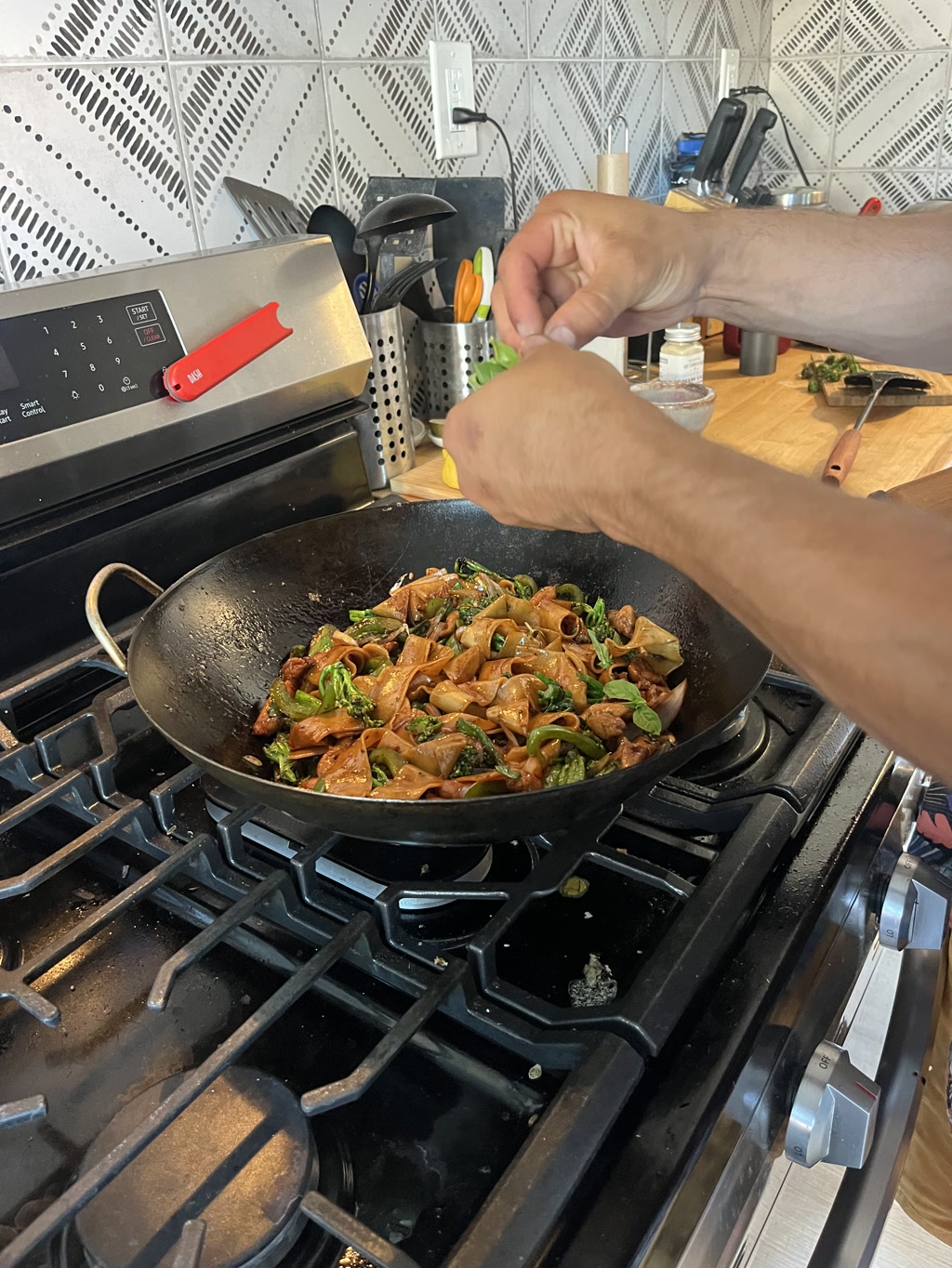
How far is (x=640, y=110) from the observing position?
221cm

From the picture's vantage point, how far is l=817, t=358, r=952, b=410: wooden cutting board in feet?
6.02

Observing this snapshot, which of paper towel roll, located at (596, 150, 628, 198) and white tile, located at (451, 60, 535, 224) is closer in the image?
white tile, located at (451, 60, 535, 224)

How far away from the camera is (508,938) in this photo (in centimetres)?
72

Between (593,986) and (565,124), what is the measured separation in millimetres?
1801

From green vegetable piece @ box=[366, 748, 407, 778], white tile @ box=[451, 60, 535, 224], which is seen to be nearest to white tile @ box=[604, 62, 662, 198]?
white tile @ box=[451, 60, 535, 224]

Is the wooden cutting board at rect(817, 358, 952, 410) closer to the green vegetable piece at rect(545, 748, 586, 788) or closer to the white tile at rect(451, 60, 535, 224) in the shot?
the white tile at rect(451, 60, 535, 224)

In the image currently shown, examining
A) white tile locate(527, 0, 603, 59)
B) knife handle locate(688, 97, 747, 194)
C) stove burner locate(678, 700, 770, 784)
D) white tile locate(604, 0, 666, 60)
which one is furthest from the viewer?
knife handle locate(688, 97, 747, 194)

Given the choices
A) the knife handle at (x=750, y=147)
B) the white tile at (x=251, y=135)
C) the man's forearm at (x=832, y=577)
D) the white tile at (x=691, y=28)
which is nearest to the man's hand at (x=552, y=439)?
the man's forearm at (x=832, y=577)

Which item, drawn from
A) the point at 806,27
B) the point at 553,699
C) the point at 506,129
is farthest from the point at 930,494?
the point at 806,27

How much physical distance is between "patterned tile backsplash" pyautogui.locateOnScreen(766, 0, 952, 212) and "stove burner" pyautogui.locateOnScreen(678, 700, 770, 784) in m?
2.19

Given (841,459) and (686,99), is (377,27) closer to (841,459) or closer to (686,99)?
(841,459)

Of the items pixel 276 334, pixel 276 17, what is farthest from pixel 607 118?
pixel 276 334

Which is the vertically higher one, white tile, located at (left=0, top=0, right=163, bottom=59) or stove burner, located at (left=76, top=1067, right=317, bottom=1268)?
white tile, located at (left=0, top=0, right=163, bottom=59)

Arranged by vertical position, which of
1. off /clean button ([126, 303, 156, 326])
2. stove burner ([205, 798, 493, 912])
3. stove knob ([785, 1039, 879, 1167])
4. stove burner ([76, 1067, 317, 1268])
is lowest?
stove knob ([785, 1039, 879, 1167])
